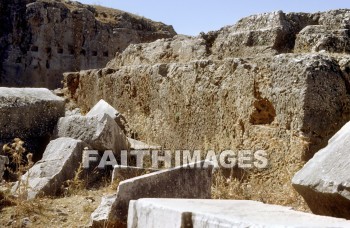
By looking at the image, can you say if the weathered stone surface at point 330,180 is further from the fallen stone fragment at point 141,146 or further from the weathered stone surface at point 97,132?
the fallen stone fragment at point 141,146

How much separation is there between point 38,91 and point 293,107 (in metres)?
3.51

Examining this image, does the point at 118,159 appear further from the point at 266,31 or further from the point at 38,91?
the point at 266,31

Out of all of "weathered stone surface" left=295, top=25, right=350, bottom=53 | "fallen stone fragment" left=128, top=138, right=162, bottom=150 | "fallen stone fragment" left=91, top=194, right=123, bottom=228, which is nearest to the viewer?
"fallen stone fragment" left=91, top=194, right=123, bottom=228

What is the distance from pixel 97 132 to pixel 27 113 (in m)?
1.08

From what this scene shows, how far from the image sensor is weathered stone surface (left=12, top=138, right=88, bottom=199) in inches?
187

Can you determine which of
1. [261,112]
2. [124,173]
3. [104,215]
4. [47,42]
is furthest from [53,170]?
[47,42]

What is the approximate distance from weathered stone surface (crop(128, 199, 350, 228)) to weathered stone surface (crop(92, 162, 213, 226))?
73cm

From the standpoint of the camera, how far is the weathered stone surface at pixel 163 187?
368 centimetres

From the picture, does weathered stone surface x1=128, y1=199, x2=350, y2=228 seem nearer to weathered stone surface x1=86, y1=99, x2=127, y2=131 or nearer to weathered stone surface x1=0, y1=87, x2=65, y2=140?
weathered stone surface x1=0, y1=87, x2=65, y2=140

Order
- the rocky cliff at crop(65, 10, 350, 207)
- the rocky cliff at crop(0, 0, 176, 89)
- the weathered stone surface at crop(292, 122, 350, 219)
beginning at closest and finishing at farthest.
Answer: the weathered stone surface at crop(292, 122, 350, 219) → the rocky cliff at crop(65, 10, 350, 207) → the rocky cliff at crop(0, 0, 176, 89)

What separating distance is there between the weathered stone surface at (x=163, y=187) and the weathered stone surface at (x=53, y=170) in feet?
3.88

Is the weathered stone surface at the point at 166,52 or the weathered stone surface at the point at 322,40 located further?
the weathered stone surface at the point at 166,52

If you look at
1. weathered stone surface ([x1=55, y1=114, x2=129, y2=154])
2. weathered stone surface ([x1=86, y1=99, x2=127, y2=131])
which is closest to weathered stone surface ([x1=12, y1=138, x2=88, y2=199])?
weathered stone surface ([x1=55, y1=114, x2=129, y2=154])

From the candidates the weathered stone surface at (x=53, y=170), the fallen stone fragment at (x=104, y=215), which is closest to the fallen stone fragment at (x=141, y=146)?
the weathered stone surface at (x=53, y=170)
